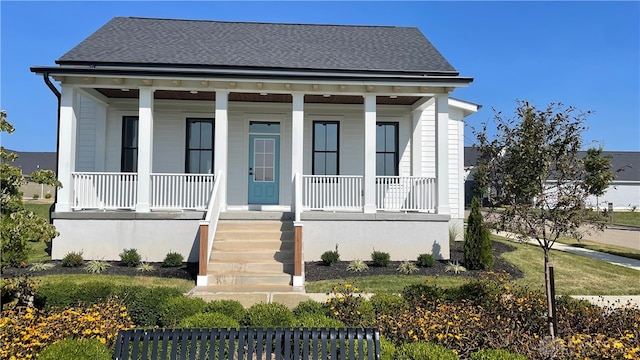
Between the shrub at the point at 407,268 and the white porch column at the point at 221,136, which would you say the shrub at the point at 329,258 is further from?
the white porch column at the point at 221,136

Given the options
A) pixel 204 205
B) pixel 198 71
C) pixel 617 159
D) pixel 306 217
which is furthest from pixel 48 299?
pixel 617 159

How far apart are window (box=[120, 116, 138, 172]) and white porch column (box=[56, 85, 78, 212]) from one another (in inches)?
88.2

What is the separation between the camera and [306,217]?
34.1 ft

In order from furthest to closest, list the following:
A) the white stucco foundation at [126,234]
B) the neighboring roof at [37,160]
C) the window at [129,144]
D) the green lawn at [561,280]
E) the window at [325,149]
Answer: the neighboring roof at [37,160] → the window at [325,149] → the window at [129,144] → the white stucco foundation at [126,234] → the green lawn at [561,280]

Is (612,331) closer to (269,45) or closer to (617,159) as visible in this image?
(269,45)

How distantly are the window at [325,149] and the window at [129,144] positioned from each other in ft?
19.1

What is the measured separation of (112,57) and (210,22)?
506 centimetres

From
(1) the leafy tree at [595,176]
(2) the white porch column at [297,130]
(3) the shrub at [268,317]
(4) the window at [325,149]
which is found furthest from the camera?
(4) the window at [325,149]

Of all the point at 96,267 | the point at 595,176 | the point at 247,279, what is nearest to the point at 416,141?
the point at 247,279

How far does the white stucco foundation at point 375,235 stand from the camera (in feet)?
34.2

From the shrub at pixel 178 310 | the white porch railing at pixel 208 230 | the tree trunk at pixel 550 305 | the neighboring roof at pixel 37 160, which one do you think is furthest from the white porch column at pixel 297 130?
the neighboring roof at pixel 37 160

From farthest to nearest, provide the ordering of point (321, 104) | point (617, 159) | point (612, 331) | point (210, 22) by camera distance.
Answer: point (617, 159)
point (210, 22)
point (321, 104)
point (612, 331)

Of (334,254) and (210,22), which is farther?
(210,22)

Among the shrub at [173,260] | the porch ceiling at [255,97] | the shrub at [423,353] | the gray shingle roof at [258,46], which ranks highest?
the gray shingle roof at [258,46]
